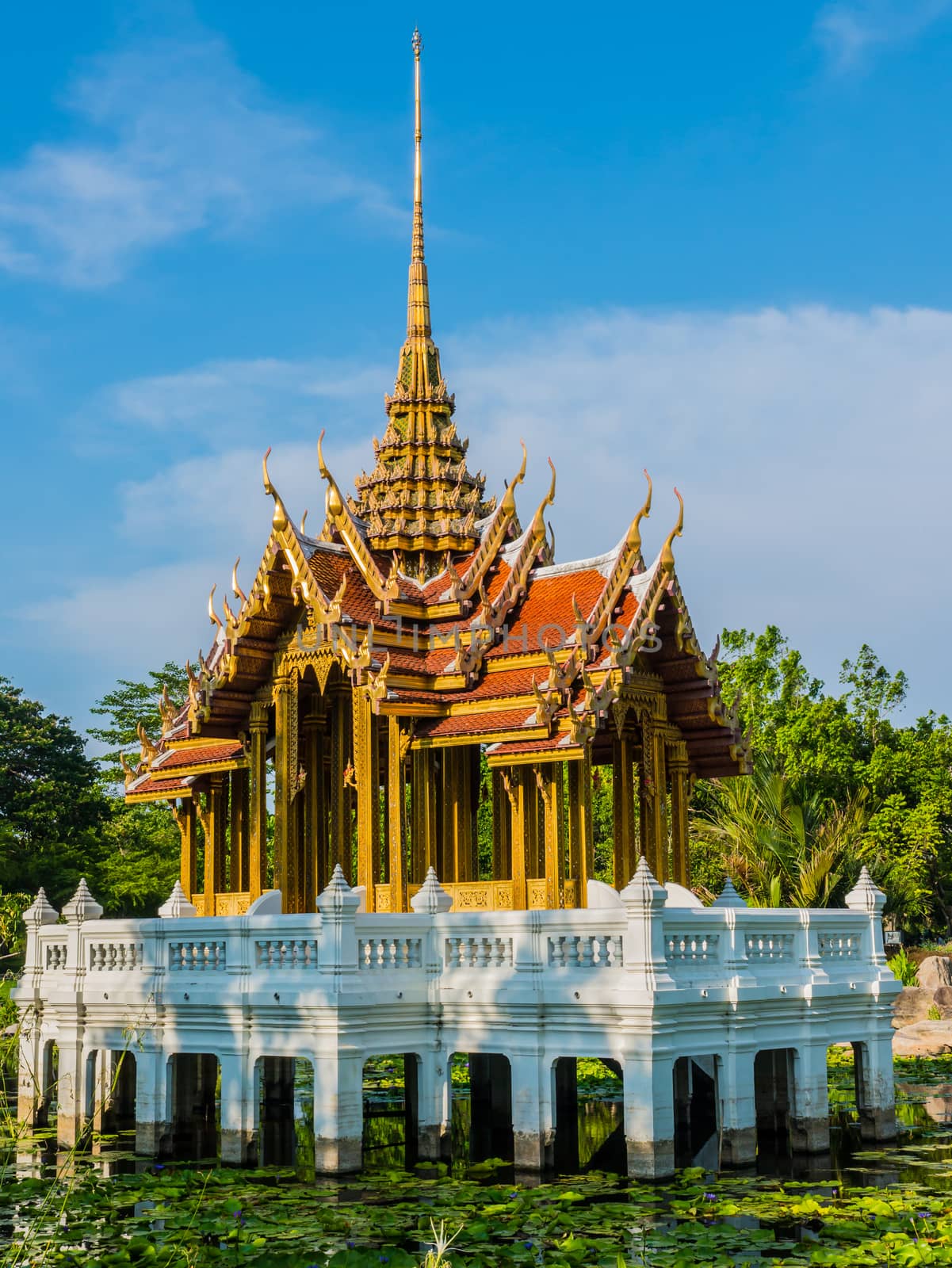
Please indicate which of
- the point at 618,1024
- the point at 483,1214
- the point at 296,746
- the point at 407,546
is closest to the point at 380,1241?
the point at 483,1214

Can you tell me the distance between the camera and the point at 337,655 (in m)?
18.2

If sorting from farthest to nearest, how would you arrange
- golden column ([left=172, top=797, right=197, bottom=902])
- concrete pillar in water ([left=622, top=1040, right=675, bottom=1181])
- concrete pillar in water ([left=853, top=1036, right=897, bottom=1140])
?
1. golden column ([left=172, top=797, right=197, bottom=902])
2. concrete pillar in water ([left=853, top=1036, right=897, bottom=1140])
3. concrete pillar in water ([left=622, top=1040, right=675, bottom=1181])

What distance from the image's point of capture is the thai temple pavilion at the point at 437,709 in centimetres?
1742

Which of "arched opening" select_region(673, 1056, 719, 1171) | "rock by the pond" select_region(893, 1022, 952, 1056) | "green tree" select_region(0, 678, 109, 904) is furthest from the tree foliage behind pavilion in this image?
"arched opening" select_region(673, 1056, 719, 1171)

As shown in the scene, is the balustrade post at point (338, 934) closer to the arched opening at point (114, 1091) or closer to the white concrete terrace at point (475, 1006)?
the white concrete terrace at point (475, 1006)

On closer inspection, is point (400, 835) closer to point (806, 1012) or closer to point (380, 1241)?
point (806, 1012)

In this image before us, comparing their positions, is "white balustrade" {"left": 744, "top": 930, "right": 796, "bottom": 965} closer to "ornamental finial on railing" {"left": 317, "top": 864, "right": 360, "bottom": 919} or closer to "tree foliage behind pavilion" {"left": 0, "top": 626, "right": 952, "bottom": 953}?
"ornamental finial on railing" {"left": 317, "top": 864, "right": 360, "bottom": 919}

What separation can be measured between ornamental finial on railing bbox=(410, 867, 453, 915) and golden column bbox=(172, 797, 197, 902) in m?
5.62

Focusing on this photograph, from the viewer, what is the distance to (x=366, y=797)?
17891mm

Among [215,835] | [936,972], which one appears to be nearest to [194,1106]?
[215,835]

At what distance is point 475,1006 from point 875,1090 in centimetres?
477

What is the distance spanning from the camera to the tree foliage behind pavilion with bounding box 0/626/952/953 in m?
37.0

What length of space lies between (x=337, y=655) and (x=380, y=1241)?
7611mm

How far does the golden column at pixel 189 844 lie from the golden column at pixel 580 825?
5.70m
